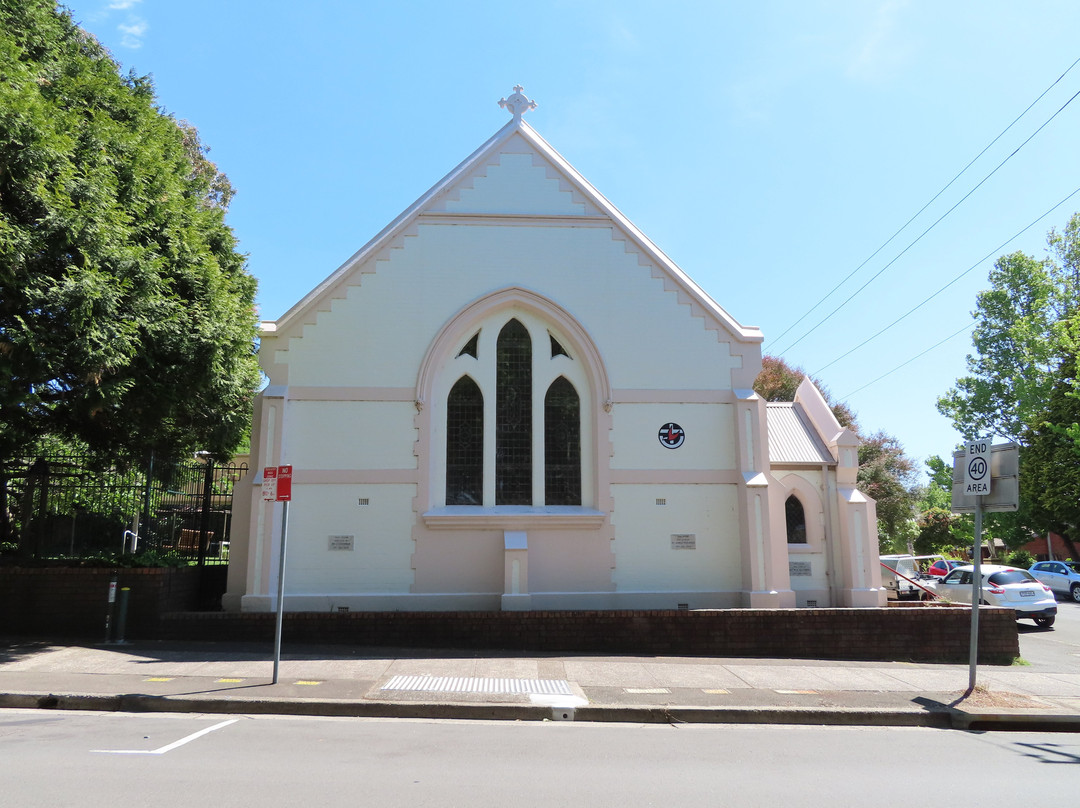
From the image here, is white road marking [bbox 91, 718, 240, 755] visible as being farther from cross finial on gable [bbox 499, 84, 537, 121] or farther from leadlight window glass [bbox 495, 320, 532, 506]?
cross finial on gable [bbox 499, 84, 537, 121]

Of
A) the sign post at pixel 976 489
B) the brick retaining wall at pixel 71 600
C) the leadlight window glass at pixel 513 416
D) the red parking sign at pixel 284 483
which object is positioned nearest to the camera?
the red parking sign at pixel 284 483

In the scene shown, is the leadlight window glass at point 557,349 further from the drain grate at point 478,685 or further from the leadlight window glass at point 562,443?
the drain grate at point 478,685

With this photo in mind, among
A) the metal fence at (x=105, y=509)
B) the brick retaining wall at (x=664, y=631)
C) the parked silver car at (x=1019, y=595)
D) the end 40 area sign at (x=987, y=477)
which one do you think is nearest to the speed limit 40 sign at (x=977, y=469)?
the end 40 area sign at (x=987, y=477)

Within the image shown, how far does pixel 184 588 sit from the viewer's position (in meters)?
14.3

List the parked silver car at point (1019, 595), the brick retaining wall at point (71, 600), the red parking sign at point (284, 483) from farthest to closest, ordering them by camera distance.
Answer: the parked silver car at point (1019, 595)
the brick retaining wall at point (71, 600)
the red parking sign at point (284, 483)

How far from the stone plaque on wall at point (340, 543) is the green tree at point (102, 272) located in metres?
3.66

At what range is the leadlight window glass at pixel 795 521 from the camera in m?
16.8

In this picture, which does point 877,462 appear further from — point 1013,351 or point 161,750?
point 161,750

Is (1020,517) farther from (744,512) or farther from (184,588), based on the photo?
(184,588)

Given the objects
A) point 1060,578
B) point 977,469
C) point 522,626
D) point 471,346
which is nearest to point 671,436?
point 471,346

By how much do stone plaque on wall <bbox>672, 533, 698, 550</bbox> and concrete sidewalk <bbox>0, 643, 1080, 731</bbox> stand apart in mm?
2625

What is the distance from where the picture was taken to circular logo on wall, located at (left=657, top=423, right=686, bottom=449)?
1530 cm

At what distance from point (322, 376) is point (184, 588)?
4.76 meters

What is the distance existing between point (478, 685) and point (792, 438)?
34.9 feet
